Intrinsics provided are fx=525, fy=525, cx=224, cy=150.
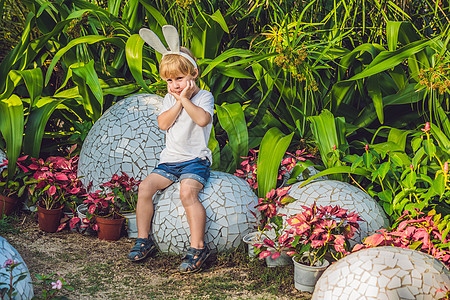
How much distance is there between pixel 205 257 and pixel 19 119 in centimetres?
190

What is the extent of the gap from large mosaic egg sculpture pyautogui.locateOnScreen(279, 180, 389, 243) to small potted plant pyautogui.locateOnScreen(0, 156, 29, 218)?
2019mm

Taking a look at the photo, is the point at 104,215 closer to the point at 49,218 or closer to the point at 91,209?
the point at 91,209

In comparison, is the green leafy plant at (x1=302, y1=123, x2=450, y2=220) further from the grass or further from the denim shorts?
the grass

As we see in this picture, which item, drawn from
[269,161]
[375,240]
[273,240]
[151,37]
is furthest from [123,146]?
[375,240]

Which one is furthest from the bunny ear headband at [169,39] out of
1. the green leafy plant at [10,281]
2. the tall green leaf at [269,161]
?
the green leafy plant at [10,281]

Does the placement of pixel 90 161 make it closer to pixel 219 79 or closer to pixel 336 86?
pixel 219 79

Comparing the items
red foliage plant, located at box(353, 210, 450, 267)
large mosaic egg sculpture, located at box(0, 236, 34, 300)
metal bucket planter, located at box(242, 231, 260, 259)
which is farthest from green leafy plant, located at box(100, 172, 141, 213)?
red foliage plant, located at box(353, 210, 450, 267)

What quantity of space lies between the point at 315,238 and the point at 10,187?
2464mm

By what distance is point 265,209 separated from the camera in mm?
3400

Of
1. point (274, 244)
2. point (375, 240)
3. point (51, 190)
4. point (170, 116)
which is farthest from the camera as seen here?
point (51, 190)

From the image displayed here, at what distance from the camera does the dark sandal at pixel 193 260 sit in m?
3.16

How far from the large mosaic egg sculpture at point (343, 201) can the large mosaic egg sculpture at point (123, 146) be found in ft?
3.66

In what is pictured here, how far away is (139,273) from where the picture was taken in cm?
320

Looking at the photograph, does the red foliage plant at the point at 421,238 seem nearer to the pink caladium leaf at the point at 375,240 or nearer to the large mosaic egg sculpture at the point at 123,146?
the pink caladium leaf at the point at 375,240
